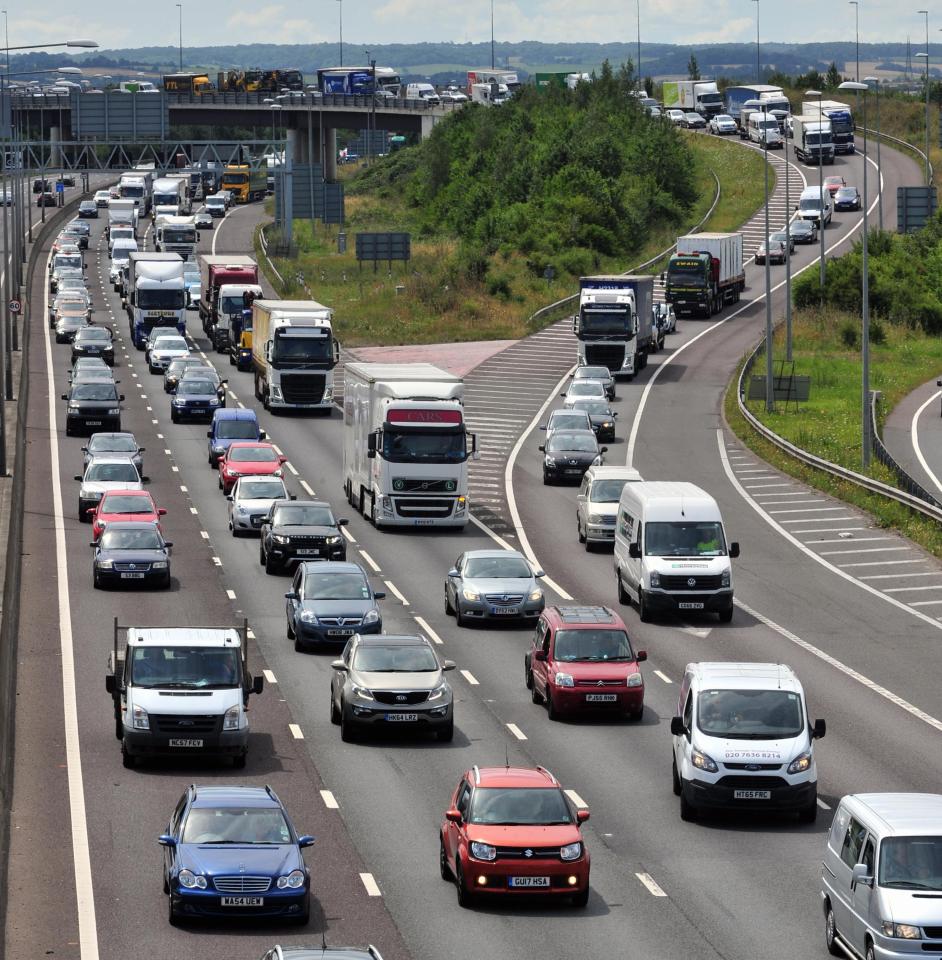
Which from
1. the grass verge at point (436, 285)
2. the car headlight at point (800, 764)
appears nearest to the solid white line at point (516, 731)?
the car headlight at point (800, 764)

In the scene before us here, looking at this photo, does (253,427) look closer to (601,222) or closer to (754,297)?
(754,297)

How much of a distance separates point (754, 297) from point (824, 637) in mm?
69618

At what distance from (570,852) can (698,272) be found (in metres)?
79.2

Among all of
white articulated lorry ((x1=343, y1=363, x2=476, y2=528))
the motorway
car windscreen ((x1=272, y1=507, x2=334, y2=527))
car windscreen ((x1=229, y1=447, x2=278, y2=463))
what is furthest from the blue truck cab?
car windscreen ((x1=272, y1=507, x2=334, y2=527))

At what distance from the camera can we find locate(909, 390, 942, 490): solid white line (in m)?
61.5

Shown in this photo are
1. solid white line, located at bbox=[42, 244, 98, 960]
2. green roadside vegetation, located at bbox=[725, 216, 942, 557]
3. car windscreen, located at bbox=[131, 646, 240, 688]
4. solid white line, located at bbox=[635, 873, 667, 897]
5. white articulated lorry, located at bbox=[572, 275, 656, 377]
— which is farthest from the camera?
white articulated lorry, located at bbox=[572, 275, 656, 377]

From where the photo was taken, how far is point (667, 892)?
77.5 feet

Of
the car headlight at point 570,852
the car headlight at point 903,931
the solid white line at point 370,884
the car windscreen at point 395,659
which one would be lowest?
the solid white line at point 370,884

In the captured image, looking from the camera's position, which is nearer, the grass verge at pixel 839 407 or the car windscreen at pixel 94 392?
the grass verge at pixel 839 407

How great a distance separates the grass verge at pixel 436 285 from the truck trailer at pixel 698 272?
21.2 ft

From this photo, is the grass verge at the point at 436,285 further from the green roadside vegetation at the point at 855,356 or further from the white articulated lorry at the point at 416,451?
the white articulated lorry at the point at 416,451

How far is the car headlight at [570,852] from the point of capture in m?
22.5

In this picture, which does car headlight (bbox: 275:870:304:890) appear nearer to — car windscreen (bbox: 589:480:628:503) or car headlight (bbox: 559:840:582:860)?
car headlight (bbox: 559:840:582:860)

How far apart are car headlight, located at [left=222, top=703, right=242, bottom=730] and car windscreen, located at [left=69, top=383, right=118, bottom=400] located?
39.9 metres
